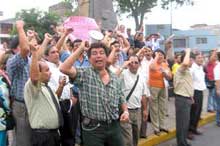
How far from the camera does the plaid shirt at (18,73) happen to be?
5043mm

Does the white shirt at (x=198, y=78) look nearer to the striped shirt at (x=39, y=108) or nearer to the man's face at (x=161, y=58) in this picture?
the man's face at (x=161, y=58)

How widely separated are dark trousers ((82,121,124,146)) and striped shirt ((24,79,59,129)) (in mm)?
399

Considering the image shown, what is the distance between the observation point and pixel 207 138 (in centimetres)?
873

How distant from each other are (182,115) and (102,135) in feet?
10.1

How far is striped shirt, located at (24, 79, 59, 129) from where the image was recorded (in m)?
4.65

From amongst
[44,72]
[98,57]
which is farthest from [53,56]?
[98,57]

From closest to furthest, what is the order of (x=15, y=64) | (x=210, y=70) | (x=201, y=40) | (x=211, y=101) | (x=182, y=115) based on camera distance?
1. (x=15, y=64)
2. (x=182, y=115)
3. (x=210, y=70)
4. (x=211, y=101)
5. (x=201, y=40)

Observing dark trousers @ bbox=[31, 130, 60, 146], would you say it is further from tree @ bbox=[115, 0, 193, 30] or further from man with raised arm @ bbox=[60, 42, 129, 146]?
tree @ bbox=[115, 0, 193, 30]

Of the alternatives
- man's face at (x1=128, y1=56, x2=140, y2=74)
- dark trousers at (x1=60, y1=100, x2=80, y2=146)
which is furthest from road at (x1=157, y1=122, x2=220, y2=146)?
dark trousers at (x1=60, y1=100, x2=80, y2=146)

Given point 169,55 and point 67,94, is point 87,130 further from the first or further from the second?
point 169,55

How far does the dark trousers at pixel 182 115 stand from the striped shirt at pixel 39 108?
3.31m

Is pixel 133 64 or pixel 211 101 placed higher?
pixel 133 64

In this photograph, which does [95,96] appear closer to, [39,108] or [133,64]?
[39,108]

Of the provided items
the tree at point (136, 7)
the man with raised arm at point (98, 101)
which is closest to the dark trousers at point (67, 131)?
the man with raised arm at point (98, 101)
